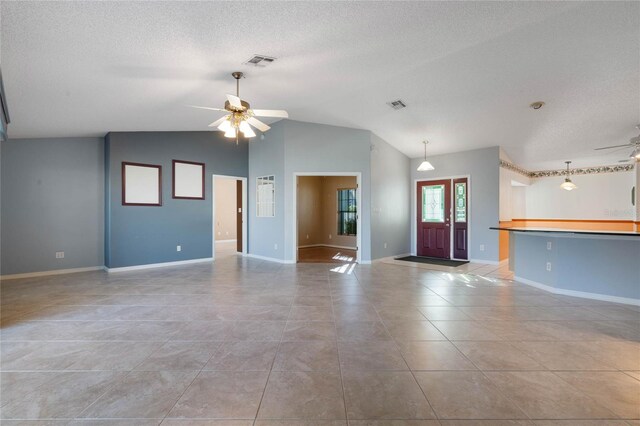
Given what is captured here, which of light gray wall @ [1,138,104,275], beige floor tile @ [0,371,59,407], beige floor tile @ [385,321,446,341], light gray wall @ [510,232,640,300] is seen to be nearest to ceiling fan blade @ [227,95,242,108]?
beige floor tile @ [0,371,59,407]

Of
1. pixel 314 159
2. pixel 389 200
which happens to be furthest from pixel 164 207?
pixel 389 200

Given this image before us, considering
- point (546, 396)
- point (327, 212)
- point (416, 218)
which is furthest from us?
point (327, 212)

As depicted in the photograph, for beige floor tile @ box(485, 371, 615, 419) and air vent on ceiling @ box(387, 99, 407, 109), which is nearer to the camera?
beige floor tile @ box(485, 371, 615, 419)

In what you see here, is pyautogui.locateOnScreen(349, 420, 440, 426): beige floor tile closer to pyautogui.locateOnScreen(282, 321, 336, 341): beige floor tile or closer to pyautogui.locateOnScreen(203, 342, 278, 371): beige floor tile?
pyautogui.locateOnScreen(203, 342, 278, 371): beige floor tile

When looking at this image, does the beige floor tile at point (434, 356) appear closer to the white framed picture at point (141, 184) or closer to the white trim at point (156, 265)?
the white trim at point (156, 265)

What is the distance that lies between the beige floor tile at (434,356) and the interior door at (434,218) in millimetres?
5337

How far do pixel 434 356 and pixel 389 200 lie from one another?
520 centimetres

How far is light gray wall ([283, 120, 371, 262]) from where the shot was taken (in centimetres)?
668

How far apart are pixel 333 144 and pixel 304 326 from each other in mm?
4631

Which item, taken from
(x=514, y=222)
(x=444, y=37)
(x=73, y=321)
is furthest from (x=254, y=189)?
(x=514, y=222)

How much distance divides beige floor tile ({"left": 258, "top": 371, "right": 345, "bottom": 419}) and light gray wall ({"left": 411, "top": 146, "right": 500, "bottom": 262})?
6.13 metres

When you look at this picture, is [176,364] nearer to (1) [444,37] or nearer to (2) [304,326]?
(2) [304,326]

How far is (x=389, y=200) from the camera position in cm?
733

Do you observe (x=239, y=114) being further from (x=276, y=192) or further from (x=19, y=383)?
(x=276, y=192)
